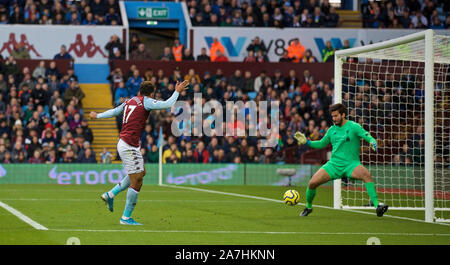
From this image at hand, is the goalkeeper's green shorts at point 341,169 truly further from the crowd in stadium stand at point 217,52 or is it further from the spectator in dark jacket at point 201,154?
the crowd in stadium stand at point 217,52

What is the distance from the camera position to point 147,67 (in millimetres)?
31938

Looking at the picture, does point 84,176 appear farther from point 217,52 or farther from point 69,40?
point 217,52

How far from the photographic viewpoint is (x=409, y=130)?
25.9 m

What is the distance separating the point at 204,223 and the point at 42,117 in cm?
1666

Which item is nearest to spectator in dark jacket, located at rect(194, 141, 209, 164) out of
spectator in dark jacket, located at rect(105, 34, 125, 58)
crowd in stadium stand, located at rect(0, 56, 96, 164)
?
crowd in stadium stand, located at rect(0, 56, 96, 164)

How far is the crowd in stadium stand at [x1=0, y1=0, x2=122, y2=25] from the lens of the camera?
3325cm

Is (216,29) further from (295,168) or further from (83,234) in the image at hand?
(83,234)

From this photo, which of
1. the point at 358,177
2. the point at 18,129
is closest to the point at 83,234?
the point at 358,177

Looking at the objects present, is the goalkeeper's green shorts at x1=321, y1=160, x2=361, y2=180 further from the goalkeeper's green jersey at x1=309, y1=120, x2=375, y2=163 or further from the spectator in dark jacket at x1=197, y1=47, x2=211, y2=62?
the spectator in dark jacket at x1=197, y1=47, x2=211, y2=62

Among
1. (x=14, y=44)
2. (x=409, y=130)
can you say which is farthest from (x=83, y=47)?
(x=409, y=130)

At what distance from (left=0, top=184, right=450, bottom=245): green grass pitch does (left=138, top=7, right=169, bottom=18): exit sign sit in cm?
1705

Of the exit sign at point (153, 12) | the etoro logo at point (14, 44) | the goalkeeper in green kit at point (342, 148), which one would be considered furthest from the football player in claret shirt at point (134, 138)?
the exit sign at point (153, 12)

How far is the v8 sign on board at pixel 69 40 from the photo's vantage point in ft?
108

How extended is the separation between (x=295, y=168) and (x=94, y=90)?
31.3 ft
